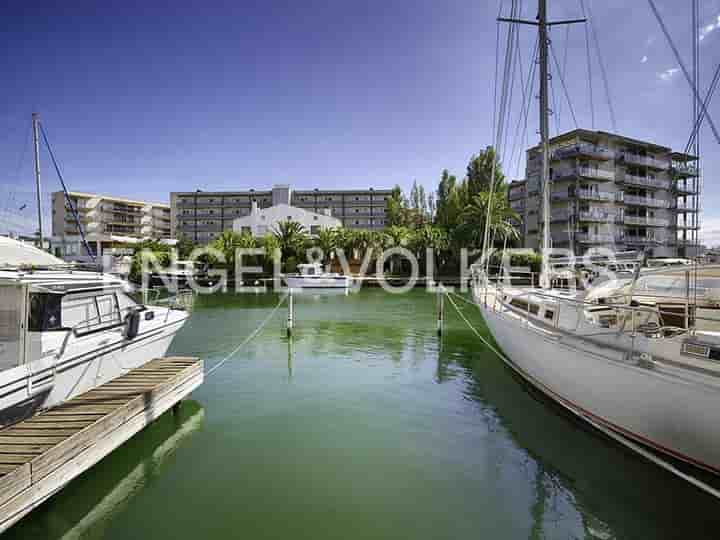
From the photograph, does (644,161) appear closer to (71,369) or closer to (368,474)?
(368,474)

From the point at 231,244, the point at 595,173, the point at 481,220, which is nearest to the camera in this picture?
the point at 481,220

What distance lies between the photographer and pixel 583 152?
45.8m

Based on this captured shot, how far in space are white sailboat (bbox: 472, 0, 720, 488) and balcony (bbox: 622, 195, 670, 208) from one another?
46.6 meters

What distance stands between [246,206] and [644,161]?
64.3 m

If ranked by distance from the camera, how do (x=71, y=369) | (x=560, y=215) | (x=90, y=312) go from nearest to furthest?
(x=71, y=369)
(x=90, y=312)
(x=560, y=215)

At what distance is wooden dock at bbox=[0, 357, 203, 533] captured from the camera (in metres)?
4.30

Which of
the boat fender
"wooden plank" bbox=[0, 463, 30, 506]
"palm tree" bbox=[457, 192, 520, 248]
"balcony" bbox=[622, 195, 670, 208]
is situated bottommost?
"wooden plank" bbox=[0, 463, 30, 506]

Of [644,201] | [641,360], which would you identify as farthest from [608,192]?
[641,360]

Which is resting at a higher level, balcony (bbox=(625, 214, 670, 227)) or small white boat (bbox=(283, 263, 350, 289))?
balcony (bbox=(625, 214, 670, 227))

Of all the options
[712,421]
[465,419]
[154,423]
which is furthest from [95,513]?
[712,421]

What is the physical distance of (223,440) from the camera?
7.38 meters

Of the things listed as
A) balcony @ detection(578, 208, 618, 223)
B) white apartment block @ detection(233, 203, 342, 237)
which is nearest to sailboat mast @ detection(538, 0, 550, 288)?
balcony @ detection(578, 208, 618, 223)

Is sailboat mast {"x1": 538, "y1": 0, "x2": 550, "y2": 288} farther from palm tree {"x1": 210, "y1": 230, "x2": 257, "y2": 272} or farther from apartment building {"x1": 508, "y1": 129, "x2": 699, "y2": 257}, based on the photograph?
palm tree {"x1": 210, "y1": 230, "x2": 257, "y2": 272}

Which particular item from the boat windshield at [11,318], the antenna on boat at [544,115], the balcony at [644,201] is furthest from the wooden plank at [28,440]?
the balcony at [644,201]
